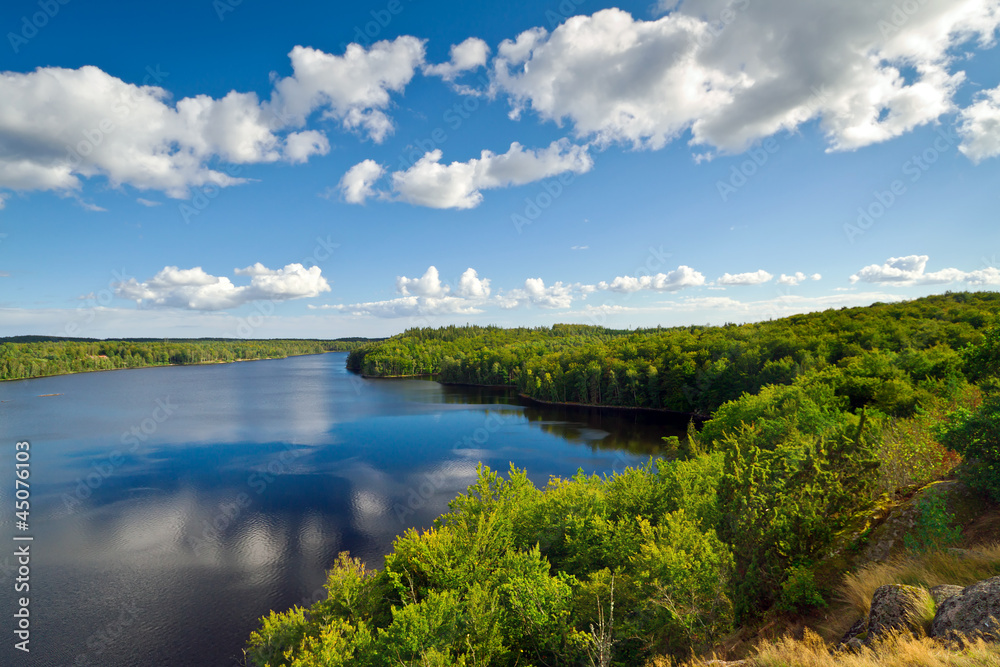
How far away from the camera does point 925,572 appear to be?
30.7ft

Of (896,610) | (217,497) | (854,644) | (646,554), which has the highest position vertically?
(896,610)

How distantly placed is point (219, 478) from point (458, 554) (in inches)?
1367

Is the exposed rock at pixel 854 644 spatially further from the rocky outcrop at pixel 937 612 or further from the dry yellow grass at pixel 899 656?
the dry yellow grass at pixel 899 656

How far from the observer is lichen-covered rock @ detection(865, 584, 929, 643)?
24.8 feet

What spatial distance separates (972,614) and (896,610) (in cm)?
113

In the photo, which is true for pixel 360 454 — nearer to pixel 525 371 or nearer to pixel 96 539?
pixel 96 539

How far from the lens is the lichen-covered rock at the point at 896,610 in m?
7.56

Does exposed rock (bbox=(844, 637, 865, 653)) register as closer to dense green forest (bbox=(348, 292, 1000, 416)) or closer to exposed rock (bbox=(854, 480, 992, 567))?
exposed rock (bbox=(854, 480, 992, 567))

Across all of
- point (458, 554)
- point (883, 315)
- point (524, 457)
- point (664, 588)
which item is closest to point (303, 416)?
point (524, 457)

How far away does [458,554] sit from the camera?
1580 cm

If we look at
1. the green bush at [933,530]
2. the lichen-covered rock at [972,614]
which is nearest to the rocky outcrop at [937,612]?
the lichen-covered rock at [972,614]

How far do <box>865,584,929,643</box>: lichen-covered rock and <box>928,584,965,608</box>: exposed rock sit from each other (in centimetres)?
24

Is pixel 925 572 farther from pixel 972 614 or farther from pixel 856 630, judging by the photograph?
pixel 972 614

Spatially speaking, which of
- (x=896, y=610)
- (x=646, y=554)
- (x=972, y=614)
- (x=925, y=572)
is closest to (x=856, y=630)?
(x=896, y=610)
